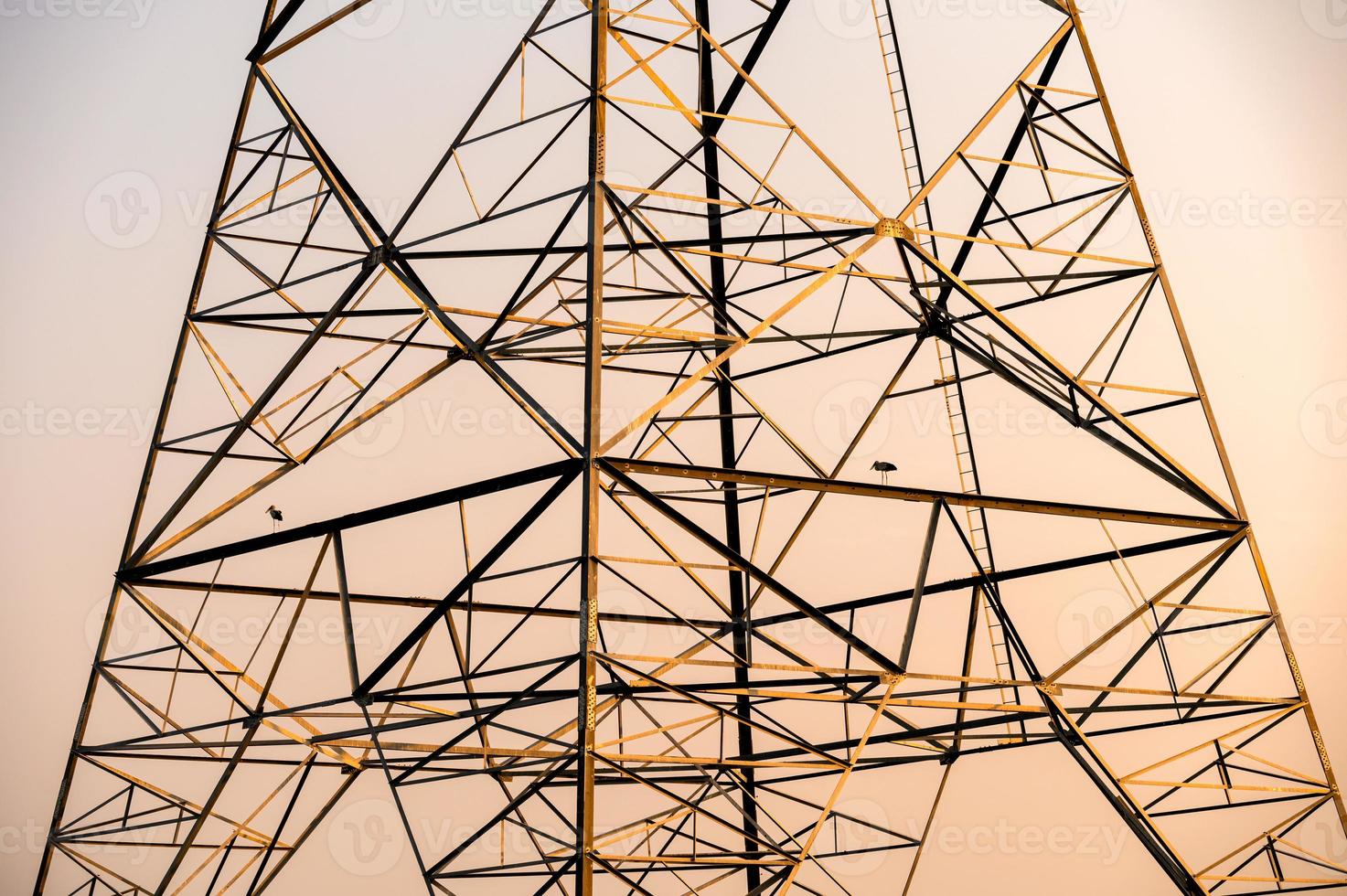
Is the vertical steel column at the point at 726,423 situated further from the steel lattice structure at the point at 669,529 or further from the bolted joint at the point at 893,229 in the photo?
the bolted joint at the point at 893,229

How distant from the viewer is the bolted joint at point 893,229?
1277cm

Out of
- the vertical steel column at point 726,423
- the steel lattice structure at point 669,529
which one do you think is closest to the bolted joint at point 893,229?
the vertical steel column at point 726,423

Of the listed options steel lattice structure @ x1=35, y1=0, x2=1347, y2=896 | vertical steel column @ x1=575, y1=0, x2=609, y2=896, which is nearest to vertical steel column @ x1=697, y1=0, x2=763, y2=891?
steel lattice structure @ x1=35, y1=0, x2=1347, y2=896

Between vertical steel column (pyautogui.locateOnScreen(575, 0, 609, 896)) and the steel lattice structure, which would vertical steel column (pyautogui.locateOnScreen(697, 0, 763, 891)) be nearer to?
the steel lattice structure

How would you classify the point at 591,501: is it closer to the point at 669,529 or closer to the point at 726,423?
the point at 726,423

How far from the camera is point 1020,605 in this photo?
2391 cm

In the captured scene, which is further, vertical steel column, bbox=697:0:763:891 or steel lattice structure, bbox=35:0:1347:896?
steel lattice structure, bbox=35:0:1347:896

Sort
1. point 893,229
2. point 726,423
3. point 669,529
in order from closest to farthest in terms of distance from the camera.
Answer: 1. point 893,229
2. point 726,423
3. point 669,529

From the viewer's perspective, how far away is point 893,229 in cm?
1280

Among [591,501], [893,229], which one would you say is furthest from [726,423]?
[591,501]

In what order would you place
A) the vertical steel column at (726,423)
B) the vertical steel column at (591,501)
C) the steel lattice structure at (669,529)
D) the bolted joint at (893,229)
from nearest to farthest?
1. the vertical steel column at (591,501)
2. the bolted joint at (893,229)
3. the vertical steel column at (726,423)
4. the steel lattice structure at (669,529)

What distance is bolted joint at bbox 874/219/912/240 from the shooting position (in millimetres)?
12766

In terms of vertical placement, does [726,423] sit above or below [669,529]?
below

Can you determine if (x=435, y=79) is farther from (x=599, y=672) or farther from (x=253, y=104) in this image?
(x=599, y=672)
